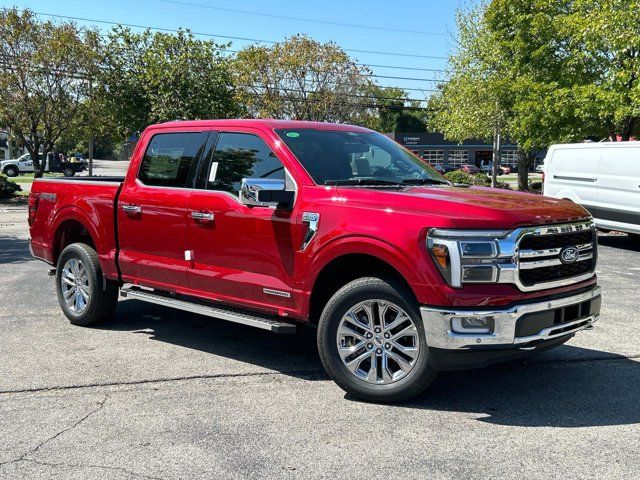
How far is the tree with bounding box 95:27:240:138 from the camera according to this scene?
28.2 m

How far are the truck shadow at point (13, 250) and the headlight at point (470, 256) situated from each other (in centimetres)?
892

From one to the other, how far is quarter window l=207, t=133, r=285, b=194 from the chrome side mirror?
1.03 feet

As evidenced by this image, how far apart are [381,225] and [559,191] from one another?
11.0 meters

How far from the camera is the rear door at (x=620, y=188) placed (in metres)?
12.4

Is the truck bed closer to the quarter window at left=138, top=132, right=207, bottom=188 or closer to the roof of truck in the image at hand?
the quarter window at left=138, top=132, right=207, bottom=188

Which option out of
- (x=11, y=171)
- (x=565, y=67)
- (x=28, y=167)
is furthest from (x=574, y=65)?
(x=28, y=167)

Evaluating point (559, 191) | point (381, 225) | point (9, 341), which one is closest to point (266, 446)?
point (381, 225)

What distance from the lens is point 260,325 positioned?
4.91m

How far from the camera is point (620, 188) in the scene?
12.6 m

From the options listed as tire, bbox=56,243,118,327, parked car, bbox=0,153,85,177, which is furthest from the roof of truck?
parked car, bbox=0,153,85,177

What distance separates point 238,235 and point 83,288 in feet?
7.81

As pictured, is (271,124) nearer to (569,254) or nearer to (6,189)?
(569,254)

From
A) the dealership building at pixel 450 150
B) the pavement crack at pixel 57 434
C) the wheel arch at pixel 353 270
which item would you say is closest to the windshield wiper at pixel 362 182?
the wheel arch at pixel 353 270

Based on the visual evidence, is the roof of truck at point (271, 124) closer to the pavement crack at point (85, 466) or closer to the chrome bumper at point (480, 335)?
the chrome bumper at point (480, 335)
